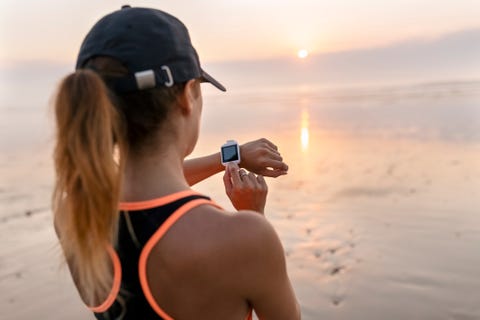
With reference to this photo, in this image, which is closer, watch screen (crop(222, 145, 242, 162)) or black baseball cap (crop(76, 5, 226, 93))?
black baseball cap (crop(76, 5, 226, 93))

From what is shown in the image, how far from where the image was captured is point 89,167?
1276mm

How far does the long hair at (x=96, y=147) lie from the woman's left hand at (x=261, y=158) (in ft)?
2.35

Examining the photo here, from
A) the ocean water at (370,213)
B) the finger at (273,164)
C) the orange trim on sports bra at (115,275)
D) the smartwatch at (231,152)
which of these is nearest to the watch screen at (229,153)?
the smartwatch at (231,152)

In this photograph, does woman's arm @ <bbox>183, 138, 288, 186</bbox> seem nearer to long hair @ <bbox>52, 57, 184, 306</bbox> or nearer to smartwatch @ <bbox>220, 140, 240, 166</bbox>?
smartwatch @ <bbox>220, 140, 240, 166</bbox>

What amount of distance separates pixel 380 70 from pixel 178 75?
237ft

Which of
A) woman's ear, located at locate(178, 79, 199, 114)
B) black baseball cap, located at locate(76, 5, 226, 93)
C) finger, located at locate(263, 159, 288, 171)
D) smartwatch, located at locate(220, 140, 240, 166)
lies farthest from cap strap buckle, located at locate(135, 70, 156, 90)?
finger, located at locate(263, 159, 288, 171)

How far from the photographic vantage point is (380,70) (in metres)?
69.8

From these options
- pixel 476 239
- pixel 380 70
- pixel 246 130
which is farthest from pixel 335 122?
pixel 380 70

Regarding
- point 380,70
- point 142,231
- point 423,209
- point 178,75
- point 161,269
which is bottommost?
point 380,70

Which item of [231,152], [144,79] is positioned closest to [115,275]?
[144,79]

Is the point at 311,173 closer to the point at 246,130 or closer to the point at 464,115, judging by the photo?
the point at 246,130

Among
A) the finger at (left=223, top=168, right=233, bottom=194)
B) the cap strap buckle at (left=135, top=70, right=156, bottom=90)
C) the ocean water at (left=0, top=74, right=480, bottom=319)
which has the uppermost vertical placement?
the cap strap buckle at (left=135, top=70, right=156, bottom=90)

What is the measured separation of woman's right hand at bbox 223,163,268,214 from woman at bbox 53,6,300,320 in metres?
0.33

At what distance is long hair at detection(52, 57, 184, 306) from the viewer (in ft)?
4.18
